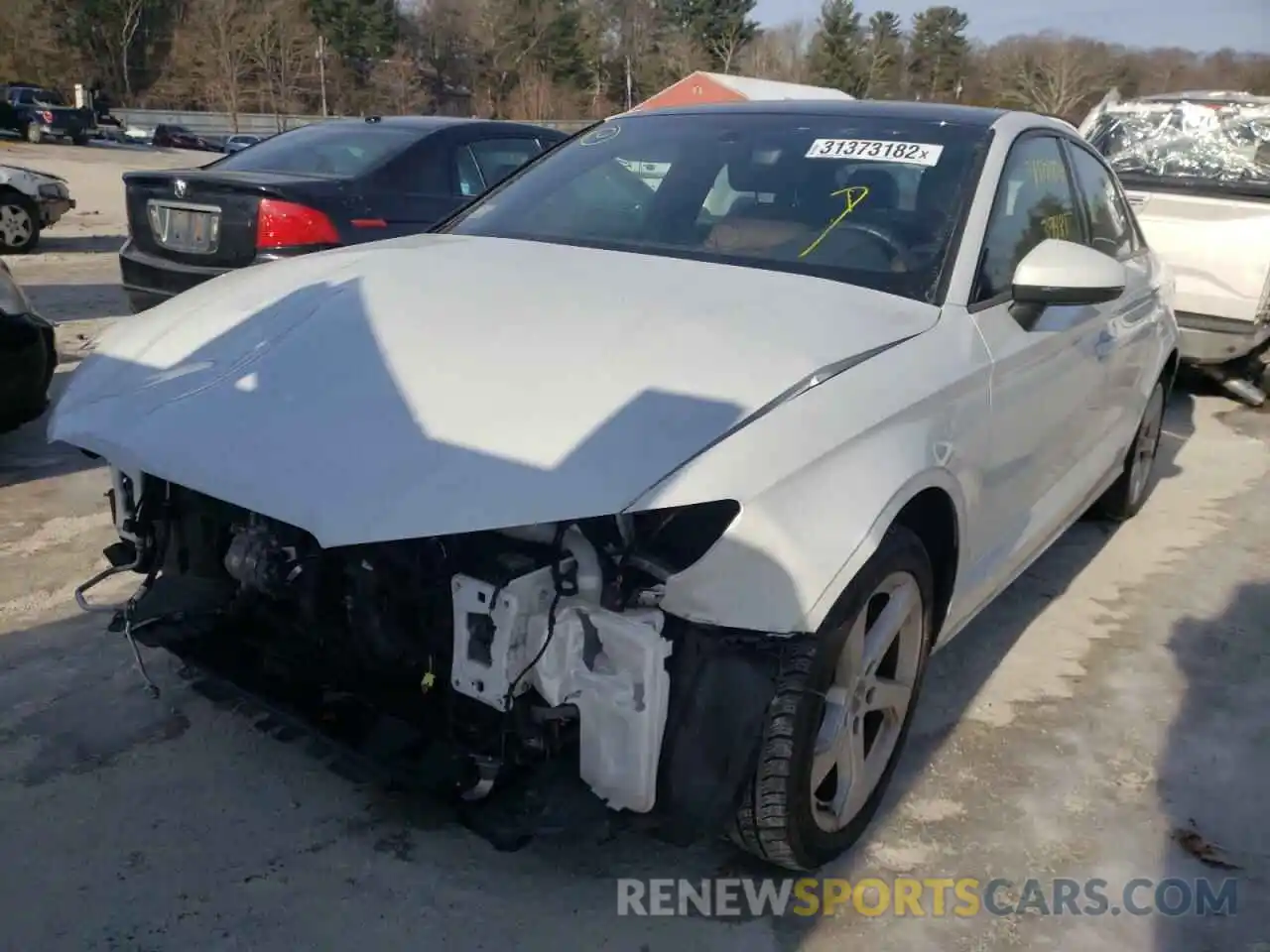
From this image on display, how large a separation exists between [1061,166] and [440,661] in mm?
2806

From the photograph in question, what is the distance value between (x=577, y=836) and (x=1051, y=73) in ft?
221

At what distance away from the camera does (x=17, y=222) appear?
11820mm

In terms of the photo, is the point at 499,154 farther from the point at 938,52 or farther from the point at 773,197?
the point at 938,52

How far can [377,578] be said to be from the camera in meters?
2.33

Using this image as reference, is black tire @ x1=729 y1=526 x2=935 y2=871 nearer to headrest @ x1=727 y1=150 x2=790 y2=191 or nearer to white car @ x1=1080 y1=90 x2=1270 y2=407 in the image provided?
headrest @ x1=727 y1=150 x2=790 y2=191

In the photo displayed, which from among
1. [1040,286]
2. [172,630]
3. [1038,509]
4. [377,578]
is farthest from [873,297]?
[172,630]

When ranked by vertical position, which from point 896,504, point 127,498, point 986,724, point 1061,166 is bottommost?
point 986,724

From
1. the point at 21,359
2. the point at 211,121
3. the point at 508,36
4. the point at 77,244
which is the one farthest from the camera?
the point at 508,36

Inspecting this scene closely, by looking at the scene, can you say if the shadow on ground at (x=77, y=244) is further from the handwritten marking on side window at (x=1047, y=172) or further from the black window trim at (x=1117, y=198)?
the handwritten marking on side window at (x=1047, y=172)

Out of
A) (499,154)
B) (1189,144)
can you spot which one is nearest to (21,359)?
(499,154)

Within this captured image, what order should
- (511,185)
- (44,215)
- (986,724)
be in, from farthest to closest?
(44,215) < (511,185) < (986,724)

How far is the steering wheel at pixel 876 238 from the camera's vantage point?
9.59ft

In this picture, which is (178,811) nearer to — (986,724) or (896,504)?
(896,504)

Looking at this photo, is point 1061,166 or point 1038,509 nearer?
point 1038,509
